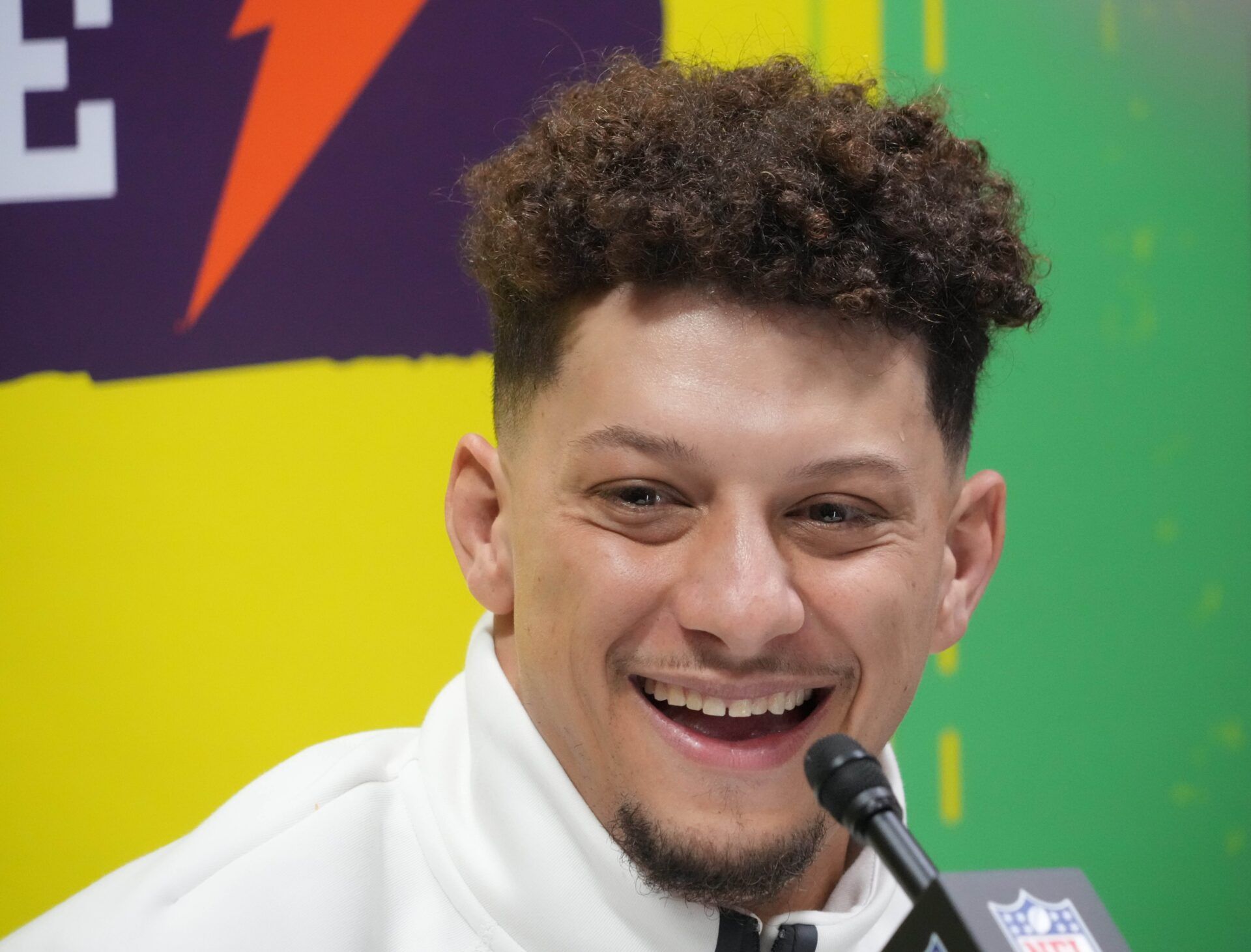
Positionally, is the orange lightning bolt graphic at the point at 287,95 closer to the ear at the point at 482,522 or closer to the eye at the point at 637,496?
the ear at the point at 482,522

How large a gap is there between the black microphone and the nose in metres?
0.19

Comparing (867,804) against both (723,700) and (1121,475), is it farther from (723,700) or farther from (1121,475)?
(1121,475)

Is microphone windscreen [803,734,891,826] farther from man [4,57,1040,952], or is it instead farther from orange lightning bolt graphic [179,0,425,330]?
orange lightning bolt graphic [179,0,425,330]

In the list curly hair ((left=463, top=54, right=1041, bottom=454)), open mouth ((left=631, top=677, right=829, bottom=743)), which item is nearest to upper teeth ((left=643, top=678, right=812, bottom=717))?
open mouth ((left=631, top=677, right=829, bottom=743))

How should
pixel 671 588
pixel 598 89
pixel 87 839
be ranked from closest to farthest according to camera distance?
pixel 671 588
pixel 598 89
pixel 87 839

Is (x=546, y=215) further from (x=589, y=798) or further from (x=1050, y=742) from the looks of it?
(x=1050, y=742)

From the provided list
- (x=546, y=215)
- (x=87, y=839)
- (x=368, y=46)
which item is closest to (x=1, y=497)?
(x=87, y=839)

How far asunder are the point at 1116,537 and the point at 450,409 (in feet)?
2.36

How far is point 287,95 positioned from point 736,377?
0.80 m

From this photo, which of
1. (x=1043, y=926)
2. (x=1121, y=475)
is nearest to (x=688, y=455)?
(x=1043, y=926)

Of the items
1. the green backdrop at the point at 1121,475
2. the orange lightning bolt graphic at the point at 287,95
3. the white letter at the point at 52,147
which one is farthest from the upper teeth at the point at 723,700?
the white letter at the point at 52,147

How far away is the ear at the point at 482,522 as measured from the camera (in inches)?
42.3

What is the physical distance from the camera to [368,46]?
5.01ft

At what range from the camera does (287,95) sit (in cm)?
152
